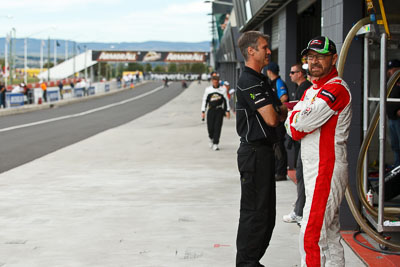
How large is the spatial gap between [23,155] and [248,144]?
1097cm

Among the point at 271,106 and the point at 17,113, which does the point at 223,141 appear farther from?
the point at 17,113

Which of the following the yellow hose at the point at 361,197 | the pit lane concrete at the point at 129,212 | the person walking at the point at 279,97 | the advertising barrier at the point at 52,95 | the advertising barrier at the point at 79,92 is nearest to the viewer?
the yellow hose at the point at 361,197

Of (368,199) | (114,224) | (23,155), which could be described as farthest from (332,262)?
(23,155)

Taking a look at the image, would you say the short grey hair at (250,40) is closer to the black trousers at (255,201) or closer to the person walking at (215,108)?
the black trousers at (255,201)

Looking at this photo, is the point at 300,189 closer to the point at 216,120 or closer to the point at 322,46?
the point at 322,46

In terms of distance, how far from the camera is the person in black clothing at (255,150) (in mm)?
4914

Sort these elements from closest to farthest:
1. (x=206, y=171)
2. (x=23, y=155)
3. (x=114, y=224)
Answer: (x=114, y=224)
(x=206, y=171)
(x=23, y=155)

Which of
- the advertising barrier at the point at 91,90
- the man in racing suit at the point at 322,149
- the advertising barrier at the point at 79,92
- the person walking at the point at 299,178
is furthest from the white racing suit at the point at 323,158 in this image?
the advertising barrier at the point at 91,90

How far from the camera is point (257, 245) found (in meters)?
5.02

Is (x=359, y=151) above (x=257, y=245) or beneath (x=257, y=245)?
above

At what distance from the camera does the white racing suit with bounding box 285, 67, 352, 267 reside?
4320 millimetres

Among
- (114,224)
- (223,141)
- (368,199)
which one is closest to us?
(368,199)

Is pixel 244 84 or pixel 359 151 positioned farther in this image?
pixel 359 151

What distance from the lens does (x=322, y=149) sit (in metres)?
4.34
